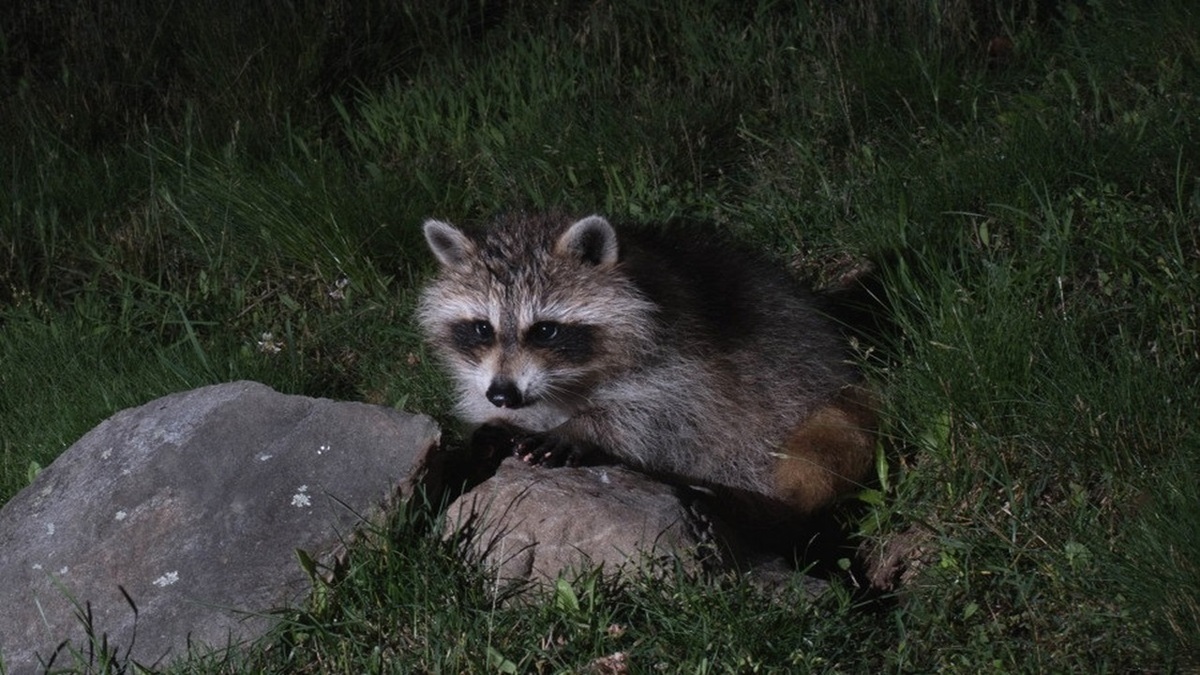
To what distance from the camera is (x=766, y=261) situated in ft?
15.6

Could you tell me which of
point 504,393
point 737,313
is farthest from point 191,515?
point 737,313

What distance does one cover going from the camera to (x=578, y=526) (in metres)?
3.67

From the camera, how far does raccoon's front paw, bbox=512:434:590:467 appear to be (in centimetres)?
417

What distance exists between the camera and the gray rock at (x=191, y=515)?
3.59m

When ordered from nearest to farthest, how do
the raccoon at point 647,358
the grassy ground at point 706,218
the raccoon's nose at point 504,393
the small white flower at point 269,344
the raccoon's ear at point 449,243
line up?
1. the grassy ground at point 706,218
2. the raccoon's nose at point 504,393
3. the raccoon at point 647,358
4. the raccoon's ear at point 449,243
5. the small white flower at point 269,344

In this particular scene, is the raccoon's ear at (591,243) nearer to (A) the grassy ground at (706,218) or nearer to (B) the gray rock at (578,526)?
(B) the gray rock at (578,526)

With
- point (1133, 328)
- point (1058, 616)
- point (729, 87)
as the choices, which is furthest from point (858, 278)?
point (1058, 616)

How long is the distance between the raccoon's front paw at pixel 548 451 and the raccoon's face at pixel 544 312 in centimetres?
11

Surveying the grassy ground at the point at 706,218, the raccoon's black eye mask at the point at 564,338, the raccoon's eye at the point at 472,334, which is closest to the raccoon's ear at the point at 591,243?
the raccoon's black eye mask at the point at 564,338

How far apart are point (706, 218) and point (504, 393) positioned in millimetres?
1761

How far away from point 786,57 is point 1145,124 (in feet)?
5.60

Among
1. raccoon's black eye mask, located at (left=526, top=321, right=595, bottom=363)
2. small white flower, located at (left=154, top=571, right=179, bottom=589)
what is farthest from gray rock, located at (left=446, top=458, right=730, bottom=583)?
small white flower, located at (left=154, top=571, right=179, bottom=589)

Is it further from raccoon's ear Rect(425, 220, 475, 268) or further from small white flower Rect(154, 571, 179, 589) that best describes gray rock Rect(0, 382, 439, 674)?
raccoon's ear Rect(425, 220, 475, 268)

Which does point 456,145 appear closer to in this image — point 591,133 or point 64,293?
point 591,133
